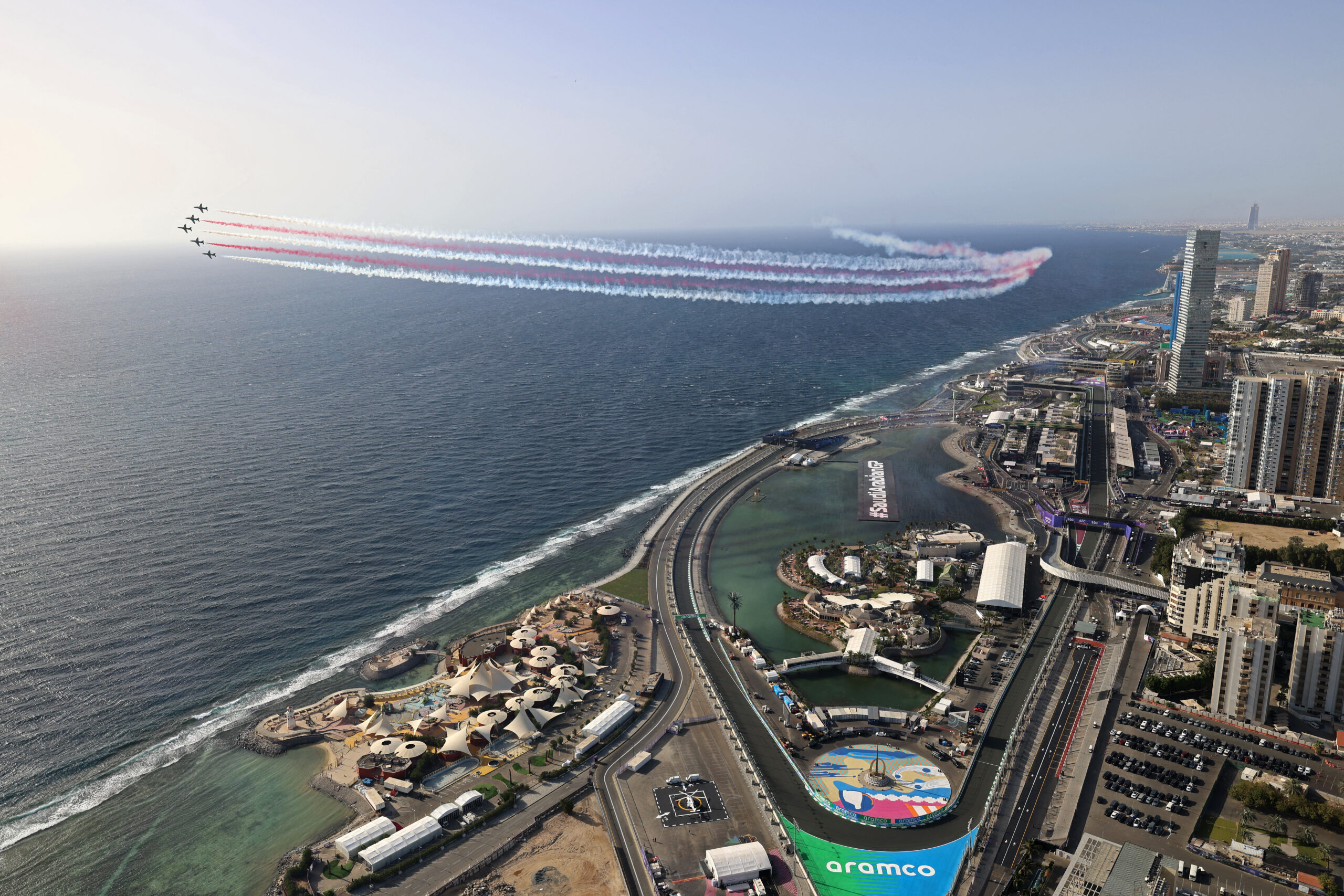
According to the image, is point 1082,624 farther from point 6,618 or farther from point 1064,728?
point 6,618

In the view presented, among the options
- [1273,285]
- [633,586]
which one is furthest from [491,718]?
[1273,285]

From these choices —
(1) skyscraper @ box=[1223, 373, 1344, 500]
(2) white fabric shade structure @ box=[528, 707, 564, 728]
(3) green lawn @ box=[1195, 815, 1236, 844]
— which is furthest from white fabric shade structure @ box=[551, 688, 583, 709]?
(1) skyscraper @ box=[1223, 373, 1344, 500]

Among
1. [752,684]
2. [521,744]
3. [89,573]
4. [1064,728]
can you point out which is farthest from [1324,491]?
[89,573]

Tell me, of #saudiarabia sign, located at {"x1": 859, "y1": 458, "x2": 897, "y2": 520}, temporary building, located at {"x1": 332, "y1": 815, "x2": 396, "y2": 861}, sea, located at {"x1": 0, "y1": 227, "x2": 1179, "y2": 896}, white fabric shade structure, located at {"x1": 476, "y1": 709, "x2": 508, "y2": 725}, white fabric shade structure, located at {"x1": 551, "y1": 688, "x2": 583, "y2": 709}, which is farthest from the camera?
#saudiarabia sign, located at {"x1": 859, "y1": 458, "x2": 897, "y2": 520}

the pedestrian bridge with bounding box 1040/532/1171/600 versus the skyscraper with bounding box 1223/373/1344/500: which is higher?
the skyscraper with bounding box 1223/373/1344/500

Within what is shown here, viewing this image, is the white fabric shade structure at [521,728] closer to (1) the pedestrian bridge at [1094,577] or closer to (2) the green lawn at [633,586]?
(2) the green lawn at [633,586]

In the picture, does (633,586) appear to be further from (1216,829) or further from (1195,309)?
(1195,309)

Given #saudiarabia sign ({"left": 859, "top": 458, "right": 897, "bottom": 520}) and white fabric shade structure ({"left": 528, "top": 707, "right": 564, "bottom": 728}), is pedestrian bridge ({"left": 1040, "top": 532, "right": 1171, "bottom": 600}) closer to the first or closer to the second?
#saudiarabia sign ({"left": 859, "top": 458, "right": 897, "bottom": 520})
